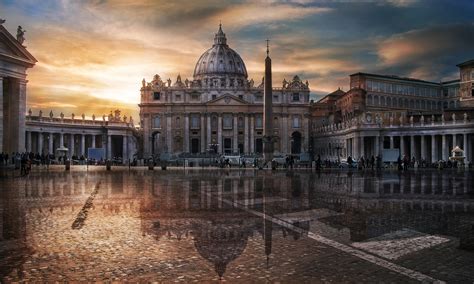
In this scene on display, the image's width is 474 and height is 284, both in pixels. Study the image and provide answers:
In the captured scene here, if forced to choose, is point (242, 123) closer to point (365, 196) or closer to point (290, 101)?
point (290, 101)

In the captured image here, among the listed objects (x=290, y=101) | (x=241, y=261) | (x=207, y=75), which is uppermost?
(x=207, y=75)

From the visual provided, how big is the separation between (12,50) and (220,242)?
128 ft

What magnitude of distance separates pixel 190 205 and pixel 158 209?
4.81ft

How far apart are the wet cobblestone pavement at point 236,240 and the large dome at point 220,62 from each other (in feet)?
413

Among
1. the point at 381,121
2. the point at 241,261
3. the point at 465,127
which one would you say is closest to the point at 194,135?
the point at 381,121

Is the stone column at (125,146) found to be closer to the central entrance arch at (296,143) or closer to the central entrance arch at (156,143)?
the central entrance arch at (156,143)

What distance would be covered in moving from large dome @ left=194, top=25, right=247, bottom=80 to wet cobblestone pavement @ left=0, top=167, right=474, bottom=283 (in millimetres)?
125968

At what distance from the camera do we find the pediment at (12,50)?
4109cm

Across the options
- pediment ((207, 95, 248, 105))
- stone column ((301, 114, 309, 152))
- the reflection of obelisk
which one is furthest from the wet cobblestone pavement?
stone column ((301, 114, 309, 152))

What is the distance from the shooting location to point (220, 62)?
142500 millimetres

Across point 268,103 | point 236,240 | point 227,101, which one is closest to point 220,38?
point 227,101

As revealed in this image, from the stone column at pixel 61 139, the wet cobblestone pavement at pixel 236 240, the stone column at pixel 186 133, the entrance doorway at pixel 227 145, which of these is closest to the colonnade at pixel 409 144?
the entrance doorway at pixel 227 145

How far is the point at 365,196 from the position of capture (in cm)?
1980

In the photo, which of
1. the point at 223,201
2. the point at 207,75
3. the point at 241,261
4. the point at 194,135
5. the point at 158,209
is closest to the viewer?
the point at 241,261
